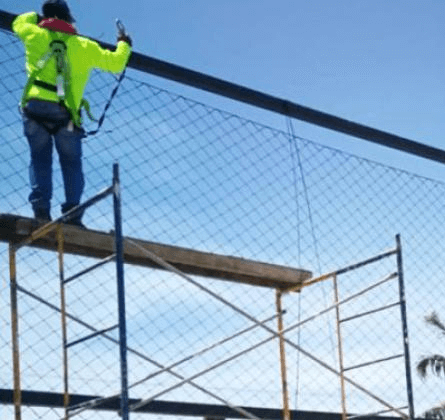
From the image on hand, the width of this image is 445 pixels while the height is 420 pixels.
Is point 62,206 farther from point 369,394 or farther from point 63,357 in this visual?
point 369,394

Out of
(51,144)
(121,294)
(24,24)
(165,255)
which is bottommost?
(121,294)

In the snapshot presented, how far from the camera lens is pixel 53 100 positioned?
674 centimetres

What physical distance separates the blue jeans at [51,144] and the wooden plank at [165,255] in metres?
0.36

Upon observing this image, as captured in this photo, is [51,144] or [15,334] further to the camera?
[51,144]

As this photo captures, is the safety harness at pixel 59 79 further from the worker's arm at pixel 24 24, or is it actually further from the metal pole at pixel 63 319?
the metal pole at pixel 63 319

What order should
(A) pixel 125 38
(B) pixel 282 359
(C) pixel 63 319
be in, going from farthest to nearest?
(B) pixel 282 359 < (A) pixel 125 38 < (C) pixel 63 319

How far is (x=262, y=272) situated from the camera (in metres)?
7.27

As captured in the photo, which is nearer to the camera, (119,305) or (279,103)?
(119,305)

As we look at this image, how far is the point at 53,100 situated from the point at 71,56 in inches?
13.5

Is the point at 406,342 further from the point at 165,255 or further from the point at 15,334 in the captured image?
the point at 15,334

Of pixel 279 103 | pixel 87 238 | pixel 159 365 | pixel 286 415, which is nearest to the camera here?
pixel 87 238

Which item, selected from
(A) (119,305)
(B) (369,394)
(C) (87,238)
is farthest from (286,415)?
(A) (119,305)

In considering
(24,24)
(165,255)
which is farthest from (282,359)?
(24,24)

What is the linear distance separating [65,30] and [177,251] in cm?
155
